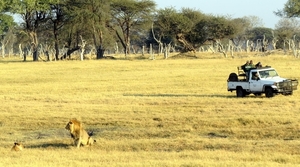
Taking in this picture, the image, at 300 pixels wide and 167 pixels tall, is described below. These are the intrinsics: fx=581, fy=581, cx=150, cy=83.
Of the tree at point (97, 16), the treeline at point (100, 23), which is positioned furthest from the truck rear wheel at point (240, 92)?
the tree at point (97, 16)

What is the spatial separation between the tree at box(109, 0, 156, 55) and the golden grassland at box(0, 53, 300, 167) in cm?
4311

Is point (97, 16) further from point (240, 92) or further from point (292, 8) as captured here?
point (240, 92)

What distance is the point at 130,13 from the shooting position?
2945 inches

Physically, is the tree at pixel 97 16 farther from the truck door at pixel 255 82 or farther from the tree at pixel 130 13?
the truck door at pixel 255 82

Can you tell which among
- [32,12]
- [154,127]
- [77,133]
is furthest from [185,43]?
[77,133]

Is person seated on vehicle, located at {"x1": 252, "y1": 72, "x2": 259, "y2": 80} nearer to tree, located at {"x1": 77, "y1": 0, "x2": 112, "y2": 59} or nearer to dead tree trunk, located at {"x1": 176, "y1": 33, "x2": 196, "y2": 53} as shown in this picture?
tree, located at {"x1": 77, "y1": 0, "x2": 112, "y2": 59}

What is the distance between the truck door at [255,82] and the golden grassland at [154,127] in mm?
953

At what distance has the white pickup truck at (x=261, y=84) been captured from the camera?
77.6 feet

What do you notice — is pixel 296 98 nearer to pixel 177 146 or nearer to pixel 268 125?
pixel 268 125

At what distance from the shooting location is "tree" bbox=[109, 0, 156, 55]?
73.2m

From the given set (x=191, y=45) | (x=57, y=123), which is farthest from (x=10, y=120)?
(x=191, y=45)

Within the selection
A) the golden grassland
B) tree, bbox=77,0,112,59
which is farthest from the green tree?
the golden grassland

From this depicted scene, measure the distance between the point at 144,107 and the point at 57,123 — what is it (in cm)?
383

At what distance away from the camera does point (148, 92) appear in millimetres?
28266
